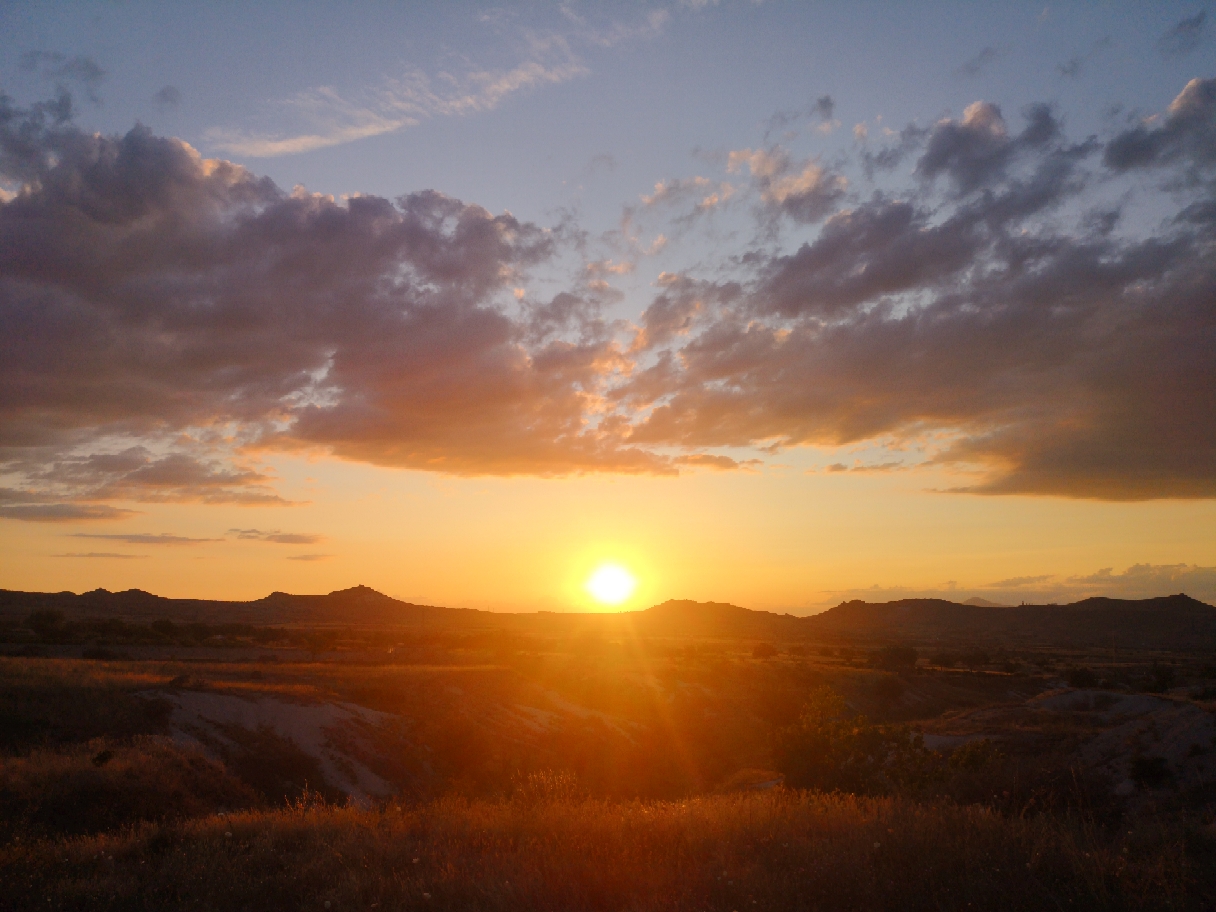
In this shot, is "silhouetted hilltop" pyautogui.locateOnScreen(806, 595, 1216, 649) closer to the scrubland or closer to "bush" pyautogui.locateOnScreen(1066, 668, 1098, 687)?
"bush" pyautogui.locateOnScreen(1066, 668, 1098, 687)

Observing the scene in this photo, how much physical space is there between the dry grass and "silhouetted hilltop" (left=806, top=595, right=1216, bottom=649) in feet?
462

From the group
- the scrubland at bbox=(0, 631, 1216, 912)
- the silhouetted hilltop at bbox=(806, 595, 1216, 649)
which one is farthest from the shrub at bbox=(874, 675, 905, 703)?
the silhouetted hilltop at bbox=(806, 595, 1216, 649)

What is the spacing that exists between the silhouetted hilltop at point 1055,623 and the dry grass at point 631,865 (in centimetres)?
14080

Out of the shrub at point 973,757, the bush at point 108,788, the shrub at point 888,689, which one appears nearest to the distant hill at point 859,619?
the shrub at point 888,689

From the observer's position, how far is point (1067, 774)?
45.6 ft

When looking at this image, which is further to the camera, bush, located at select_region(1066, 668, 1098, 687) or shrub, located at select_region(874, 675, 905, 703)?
bush, located at select_region(1066, 668, 1098, 687)

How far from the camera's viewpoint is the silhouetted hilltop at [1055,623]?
137m

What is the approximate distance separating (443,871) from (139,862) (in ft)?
12.9

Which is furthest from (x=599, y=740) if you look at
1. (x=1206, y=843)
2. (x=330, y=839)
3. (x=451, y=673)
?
(x=1206, y=843)

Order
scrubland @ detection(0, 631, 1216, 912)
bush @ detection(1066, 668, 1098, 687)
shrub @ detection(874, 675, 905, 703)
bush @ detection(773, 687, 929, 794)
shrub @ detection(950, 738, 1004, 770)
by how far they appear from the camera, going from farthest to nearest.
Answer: bush @ detection(1066, 668, 1098, 687) → shrub @ detection(874, 675, 905, 703) → bush @ detection(773, 687, 929, 794) → shrub @ detection(950, 738, 1004, 770) → scrubland @ detection(0, 631, 1216, 912)

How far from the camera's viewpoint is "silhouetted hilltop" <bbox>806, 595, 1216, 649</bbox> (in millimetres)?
136600

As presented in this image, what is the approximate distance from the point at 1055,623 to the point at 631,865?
18131cm

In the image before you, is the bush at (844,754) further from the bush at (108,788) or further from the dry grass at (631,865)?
the bush at (108,788)

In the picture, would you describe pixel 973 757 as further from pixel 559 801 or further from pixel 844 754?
pixel 559 801
